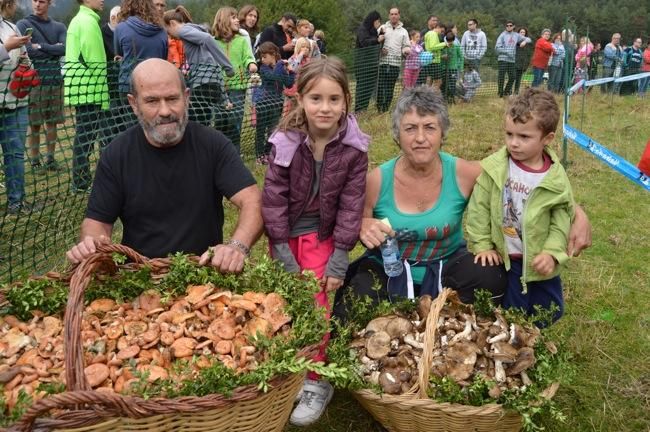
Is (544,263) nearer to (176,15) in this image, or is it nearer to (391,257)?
(391,257)

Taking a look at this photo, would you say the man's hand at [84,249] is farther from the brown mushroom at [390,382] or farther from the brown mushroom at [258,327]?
the brown mushroom at [390,382]

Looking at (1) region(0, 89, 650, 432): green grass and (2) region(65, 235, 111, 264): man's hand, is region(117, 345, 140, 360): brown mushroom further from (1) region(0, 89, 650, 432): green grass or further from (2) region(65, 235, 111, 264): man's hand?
(1) region(0, 89, 650, 432): green grass

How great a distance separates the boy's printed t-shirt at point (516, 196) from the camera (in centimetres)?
336

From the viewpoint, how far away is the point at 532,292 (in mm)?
3508

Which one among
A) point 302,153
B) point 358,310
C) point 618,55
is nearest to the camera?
point 358,310

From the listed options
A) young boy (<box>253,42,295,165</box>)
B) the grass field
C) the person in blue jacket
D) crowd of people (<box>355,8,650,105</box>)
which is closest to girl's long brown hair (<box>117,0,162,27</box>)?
the person in blue jacket

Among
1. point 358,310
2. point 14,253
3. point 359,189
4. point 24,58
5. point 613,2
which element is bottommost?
point 14,253

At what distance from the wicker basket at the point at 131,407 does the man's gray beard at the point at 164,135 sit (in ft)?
3.30

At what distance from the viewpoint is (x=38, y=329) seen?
94.1 inches

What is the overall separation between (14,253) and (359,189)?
371cm

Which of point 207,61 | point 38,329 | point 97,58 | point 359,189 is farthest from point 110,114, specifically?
point 38,329

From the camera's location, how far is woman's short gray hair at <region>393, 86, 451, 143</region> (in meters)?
3.26

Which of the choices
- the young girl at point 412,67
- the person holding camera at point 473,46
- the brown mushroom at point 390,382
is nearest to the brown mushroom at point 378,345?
the brown mushroom at point 390,382

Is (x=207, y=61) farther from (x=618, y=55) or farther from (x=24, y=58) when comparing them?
(x=618, y=55)
